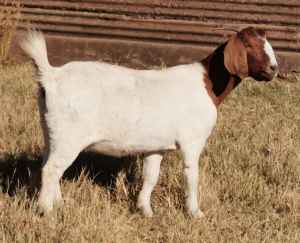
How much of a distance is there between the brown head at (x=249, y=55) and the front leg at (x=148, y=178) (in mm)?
884

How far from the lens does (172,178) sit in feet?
14.0

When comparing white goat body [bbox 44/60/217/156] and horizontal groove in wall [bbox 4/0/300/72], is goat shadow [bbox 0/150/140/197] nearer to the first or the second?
white goat body [bbox 44/60/217/156]

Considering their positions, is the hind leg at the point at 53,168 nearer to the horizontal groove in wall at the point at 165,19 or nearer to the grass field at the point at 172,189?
the grass field at the point at 172,189

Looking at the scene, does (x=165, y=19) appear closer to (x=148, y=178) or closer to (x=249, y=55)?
(x=249, y=55)

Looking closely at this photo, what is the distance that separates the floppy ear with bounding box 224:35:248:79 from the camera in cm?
364

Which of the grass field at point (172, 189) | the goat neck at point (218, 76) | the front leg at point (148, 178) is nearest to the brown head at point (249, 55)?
the goat neck at point (218, 76)

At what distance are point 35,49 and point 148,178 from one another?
1.32 meters

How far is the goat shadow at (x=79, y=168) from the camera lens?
170 inches

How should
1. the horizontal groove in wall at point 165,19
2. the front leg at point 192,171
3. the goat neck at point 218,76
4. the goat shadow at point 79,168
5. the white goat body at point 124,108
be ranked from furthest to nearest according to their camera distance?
the horizontal groove in wall at point 165,19 → the goat shadow at point 79,168 → the goat neck at point 218,76 → the front leg at point 192,171 → the white goat body at point 124,108

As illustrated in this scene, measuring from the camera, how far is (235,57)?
3652mm

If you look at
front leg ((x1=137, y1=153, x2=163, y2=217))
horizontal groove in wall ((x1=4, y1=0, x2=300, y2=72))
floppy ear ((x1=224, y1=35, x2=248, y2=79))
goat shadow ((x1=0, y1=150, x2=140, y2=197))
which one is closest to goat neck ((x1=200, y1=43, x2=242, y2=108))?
floppy ear ((x1=224, y1=35, x2=248, y2=79))

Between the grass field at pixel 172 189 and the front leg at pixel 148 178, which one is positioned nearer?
the grass field at pixel 172 189

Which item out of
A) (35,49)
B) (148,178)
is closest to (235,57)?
(148,178)

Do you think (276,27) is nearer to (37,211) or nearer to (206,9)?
(206,9)
